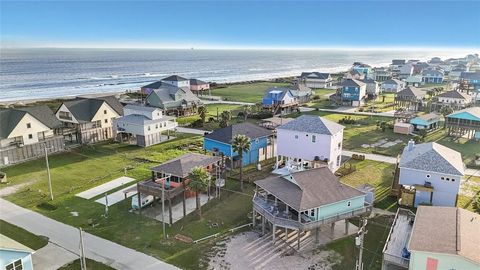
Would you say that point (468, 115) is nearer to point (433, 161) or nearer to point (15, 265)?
point (433, 161)

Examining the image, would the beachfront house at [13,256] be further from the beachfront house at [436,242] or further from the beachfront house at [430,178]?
the beachfront house at [430,178]

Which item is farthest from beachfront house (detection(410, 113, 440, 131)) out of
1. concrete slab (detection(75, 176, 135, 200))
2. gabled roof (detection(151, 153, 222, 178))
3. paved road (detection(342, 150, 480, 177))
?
concrete slab (detection(75, 176, 135, 200))

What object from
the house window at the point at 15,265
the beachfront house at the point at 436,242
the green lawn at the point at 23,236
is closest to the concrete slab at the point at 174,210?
the green lawn at the point at 23,236

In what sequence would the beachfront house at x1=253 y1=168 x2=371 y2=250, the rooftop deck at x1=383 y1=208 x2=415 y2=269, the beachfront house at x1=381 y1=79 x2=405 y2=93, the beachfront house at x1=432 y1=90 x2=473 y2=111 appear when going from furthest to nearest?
the beachfront house at x1=381 y1=79 x2=405 y2=93 → the beachfront house at x1=432 y1=90 x2=473 y2=111 → the beachfront house at x1=253 y1=168 x2=371 y2=250 → the rooftop deck at x1=383 y1=208 x2=415 y2=269

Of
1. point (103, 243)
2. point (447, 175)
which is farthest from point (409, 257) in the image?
point (103, 243)

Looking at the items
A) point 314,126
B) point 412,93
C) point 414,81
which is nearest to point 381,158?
point 314,126

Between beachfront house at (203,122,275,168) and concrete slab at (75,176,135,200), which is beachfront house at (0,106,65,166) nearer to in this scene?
concrete slab at (75,176,135,200)
